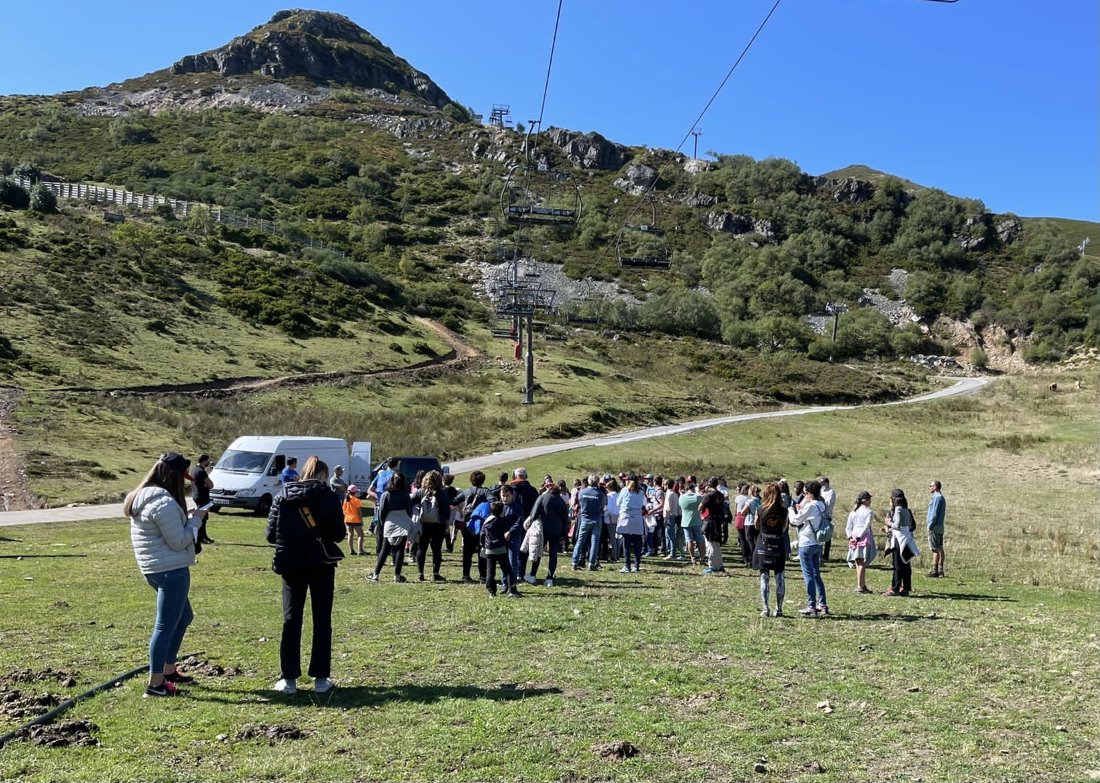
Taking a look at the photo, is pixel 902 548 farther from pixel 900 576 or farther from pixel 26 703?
pixel 26 703

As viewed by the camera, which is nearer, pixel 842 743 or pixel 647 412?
pixel 842 743

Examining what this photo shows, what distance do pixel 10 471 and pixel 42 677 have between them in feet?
77.5

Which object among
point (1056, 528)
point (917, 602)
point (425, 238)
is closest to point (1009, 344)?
point (425, 238)

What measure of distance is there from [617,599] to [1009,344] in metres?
142

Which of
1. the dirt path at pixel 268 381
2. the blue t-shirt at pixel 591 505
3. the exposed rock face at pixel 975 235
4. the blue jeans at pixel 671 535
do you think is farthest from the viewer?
the exposed rock face at pixel 975 235

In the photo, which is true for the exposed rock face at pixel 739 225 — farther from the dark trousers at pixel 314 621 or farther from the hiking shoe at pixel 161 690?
the hiking shoe at pixel 161 690

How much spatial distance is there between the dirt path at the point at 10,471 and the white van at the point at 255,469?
18.0 ft

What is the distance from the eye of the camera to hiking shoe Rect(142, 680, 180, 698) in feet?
21.5

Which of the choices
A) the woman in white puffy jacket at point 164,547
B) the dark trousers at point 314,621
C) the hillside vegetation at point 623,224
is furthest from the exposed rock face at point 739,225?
the woman in white puffy jacket at point 164,547

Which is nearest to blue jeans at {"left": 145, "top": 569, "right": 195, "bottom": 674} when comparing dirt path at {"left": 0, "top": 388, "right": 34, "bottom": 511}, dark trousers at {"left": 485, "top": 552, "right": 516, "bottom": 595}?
dark trousers at {"left": 485, "top": 552, "right": 516, "bottom": 595}

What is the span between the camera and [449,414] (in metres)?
52.2

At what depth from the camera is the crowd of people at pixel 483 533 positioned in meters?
6.57

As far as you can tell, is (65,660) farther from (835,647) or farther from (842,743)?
(835,647)

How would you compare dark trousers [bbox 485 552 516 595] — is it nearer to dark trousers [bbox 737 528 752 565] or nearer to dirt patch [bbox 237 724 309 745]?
dirt patch [bbox 237 724 309 745]
